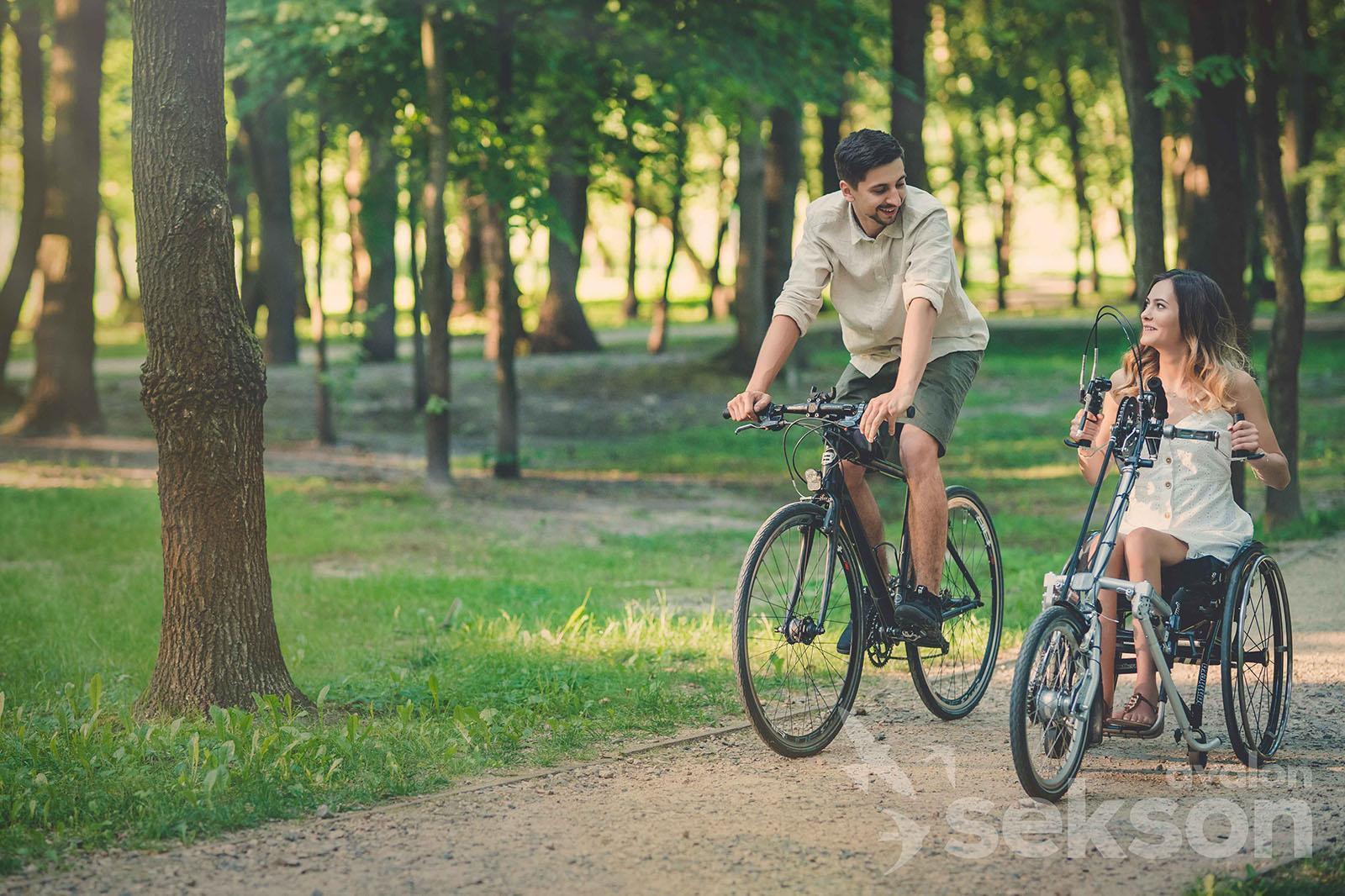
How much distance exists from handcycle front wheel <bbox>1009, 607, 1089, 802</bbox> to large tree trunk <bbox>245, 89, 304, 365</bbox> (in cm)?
1464

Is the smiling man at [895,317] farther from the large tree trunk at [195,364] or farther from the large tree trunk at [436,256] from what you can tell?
the large tree trunk at [436,256]

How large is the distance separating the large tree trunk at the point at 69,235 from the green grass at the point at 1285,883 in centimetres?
1586

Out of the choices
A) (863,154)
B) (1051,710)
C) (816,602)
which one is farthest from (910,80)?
(1051,710)

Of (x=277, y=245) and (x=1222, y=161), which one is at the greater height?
(x=277, y=245)

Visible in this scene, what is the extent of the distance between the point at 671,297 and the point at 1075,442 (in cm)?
4573

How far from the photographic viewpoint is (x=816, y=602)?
5.18 meters

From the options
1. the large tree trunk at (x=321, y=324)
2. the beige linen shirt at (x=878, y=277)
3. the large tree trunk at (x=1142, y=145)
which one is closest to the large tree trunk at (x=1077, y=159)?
the large tree trunk at (x=321, y=324)

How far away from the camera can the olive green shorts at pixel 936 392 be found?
17.4 feet

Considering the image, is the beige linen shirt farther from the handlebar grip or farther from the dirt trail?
the dirt trail

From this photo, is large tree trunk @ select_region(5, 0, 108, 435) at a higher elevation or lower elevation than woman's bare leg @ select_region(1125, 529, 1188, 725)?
higher

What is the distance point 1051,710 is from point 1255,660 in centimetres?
107

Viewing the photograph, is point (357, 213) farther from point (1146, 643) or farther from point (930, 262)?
point (1146, 643)

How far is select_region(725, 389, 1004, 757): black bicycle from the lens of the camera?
195 inches

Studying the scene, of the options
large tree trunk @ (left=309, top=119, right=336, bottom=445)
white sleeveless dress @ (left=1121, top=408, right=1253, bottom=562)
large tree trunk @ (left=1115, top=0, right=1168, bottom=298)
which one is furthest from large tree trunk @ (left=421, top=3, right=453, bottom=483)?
white sleeveless dress @ (left=1121, top=408, right=1253, bottom=562)
